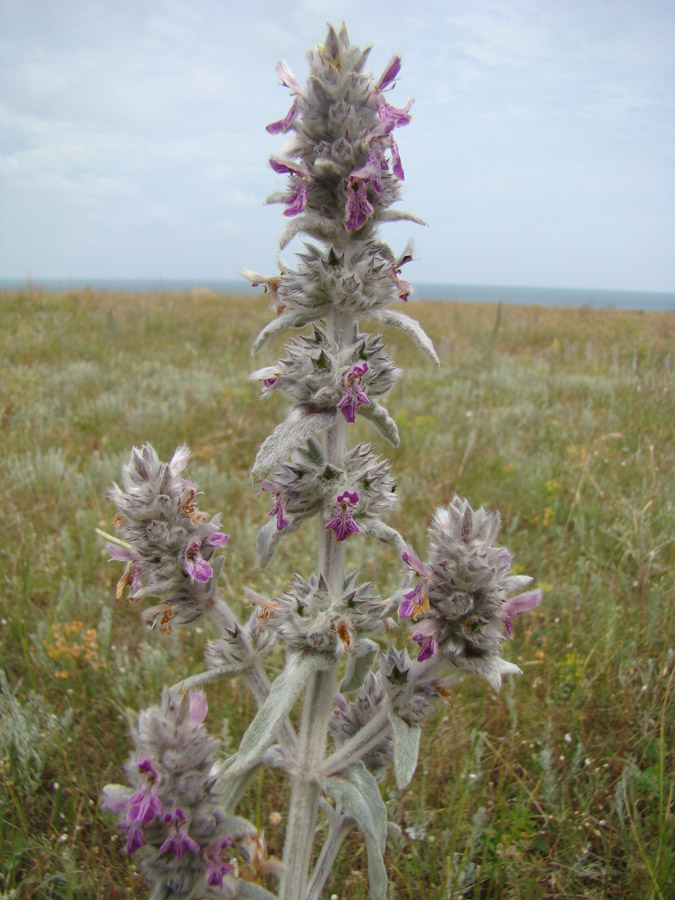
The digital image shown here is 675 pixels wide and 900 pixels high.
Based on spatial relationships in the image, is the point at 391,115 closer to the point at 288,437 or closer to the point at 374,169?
the point at 374,169

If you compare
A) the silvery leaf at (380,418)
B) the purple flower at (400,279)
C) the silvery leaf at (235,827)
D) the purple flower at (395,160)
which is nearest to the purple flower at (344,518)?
the silvery leaf at (380,418)

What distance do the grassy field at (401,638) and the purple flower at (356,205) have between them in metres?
2.00

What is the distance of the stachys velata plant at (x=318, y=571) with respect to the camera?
1.42 metres

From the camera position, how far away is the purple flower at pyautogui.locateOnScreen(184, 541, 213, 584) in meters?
1.55

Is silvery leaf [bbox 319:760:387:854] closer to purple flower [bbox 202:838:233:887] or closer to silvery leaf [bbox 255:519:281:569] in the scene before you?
purple flower [bbox 202:838:233:887]

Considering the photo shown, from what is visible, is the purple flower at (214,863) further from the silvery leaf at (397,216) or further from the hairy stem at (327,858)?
the silvery leaf at (397,216)

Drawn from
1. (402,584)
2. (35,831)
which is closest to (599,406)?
(402,584)

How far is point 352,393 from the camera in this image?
1505mm

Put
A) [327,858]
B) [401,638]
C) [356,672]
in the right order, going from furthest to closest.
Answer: [401,638], [356,672], [327,858]

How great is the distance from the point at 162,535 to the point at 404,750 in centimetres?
79

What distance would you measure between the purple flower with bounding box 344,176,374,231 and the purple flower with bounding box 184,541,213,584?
91 cm

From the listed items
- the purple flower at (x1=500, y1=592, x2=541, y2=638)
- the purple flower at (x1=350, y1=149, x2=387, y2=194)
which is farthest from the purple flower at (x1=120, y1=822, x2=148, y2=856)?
the purple flower at (x1=350, y1=149, x2=387, y2=194)

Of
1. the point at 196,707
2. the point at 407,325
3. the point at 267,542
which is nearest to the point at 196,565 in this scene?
the point at 267,542

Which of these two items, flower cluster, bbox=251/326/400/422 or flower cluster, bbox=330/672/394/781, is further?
flower cluster, bbox=330/672/394/781
